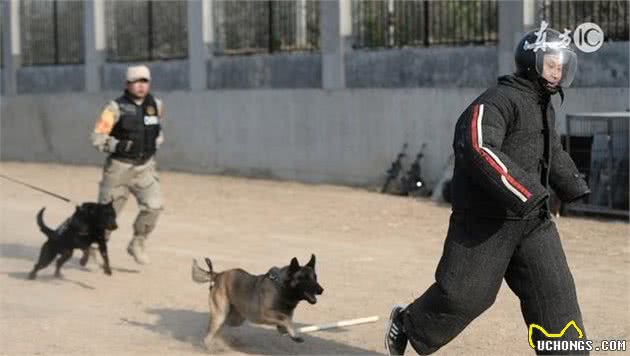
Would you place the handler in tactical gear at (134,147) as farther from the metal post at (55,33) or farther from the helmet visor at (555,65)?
the metal post at (55,33)

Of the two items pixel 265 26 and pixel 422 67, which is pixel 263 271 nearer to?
pixel 422 67

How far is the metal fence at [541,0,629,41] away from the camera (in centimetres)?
1495

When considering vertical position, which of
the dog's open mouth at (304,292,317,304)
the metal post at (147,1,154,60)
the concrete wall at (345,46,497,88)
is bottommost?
the dog's open mouth at (304,292,317,304)

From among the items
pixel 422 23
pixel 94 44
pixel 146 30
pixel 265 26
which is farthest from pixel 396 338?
pixel 94 44

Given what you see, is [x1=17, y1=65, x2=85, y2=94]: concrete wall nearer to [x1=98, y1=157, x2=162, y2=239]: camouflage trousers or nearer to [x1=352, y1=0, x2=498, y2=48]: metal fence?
[x1=352, y1=0, x2=498, y2=48]: metal fence

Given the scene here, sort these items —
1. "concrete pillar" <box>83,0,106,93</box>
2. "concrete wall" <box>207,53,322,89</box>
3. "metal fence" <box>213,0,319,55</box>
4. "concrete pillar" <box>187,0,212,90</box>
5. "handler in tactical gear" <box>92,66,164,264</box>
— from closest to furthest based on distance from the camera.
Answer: "handler in tactical gear" <box>92,66,164,264</box>, "concrete wall" <box>207,53,322,89</box>, "metal fence" <box>213,0,319,55</box>, "concrete pillar" <box>187,0,212,90</box>, "concrete pillar" <box>83,0,106,93</box>

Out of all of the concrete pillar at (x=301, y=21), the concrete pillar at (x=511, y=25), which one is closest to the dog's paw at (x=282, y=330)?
the concrete pillar at (x=511, y=25)

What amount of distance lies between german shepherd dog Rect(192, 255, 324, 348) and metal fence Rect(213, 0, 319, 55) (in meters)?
12.3

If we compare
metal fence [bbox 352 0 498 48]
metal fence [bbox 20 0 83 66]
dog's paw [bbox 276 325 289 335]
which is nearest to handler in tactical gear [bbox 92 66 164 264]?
dog's paw [bbox 276 325 289 335]

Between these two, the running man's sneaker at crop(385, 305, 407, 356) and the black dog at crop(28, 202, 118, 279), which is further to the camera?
the black dog at crop(28, 202, 118, 279)

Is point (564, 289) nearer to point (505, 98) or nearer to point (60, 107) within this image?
point (505, 98)

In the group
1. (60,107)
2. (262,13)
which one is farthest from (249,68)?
(60,107)

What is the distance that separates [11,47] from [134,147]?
682 inches

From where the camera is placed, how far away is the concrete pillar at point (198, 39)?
21.8 meters
